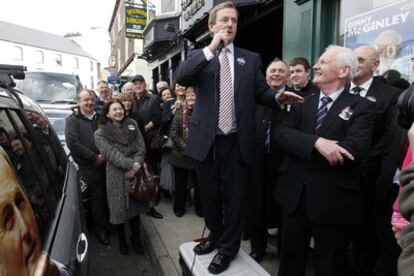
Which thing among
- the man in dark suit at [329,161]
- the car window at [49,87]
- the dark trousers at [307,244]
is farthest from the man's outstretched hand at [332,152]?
the car window at [49,87]

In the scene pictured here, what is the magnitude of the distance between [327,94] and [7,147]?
182 cm

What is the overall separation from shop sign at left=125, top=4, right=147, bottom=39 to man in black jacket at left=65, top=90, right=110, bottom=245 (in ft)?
43.4

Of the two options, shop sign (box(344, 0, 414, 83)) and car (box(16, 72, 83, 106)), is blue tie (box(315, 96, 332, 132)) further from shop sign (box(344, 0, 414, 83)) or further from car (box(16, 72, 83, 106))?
car (box(16, 72, 83, 106))

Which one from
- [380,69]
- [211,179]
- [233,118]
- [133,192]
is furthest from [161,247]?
[380,69]

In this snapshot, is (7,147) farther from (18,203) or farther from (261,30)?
(261,30)

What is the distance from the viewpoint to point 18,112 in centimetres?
174

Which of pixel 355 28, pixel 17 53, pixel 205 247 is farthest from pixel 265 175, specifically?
pixel 17 53

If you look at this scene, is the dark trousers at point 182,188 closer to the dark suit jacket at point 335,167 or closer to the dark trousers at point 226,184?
the dark trousers at point 226,184

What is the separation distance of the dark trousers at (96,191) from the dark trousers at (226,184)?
1.80m

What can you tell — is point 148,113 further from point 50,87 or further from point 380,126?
point 50,87

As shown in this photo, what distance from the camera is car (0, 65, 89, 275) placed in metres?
1.16

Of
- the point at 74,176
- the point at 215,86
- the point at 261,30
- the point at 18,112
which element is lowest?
the point at 74,176

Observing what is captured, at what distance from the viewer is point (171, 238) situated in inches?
145

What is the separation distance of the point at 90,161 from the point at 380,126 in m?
2.97
